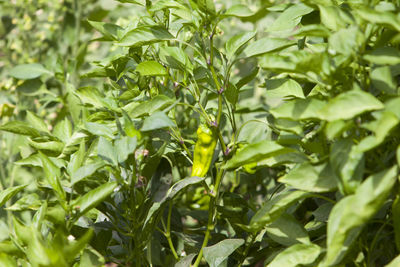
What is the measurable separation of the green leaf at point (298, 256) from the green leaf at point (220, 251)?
0.44 feet

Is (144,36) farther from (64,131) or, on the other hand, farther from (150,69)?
(64,131)

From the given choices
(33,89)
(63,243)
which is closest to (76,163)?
(63,243)

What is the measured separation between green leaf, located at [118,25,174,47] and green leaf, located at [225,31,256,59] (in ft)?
0.30

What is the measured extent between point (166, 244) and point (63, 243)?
1.26ft

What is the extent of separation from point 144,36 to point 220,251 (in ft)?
1.14

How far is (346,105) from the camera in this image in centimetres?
50

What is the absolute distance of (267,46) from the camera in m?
0.64

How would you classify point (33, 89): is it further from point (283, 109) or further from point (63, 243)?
point (283, 109)

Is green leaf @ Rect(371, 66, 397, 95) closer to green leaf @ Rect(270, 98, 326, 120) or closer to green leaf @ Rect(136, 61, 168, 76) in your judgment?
green leaf @ Rect(270, 98, 326, 120)

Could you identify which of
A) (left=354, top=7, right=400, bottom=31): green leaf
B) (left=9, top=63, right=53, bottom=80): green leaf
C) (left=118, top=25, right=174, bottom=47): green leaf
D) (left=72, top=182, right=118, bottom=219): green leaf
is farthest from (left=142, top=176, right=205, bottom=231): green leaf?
(left=9, top=63, right=53, bottom=80): green leaf

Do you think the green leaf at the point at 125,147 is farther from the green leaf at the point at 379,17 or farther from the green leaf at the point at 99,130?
the green leaf at the point at 379,17

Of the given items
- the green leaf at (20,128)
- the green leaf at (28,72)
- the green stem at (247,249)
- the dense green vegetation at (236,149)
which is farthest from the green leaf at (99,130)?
the green leaf at (28,72)

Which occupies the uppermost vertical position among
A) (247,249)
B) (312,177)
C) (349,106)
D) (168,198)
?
(349,106)

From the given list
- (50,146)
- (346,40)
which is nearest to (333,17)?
(346,40)
